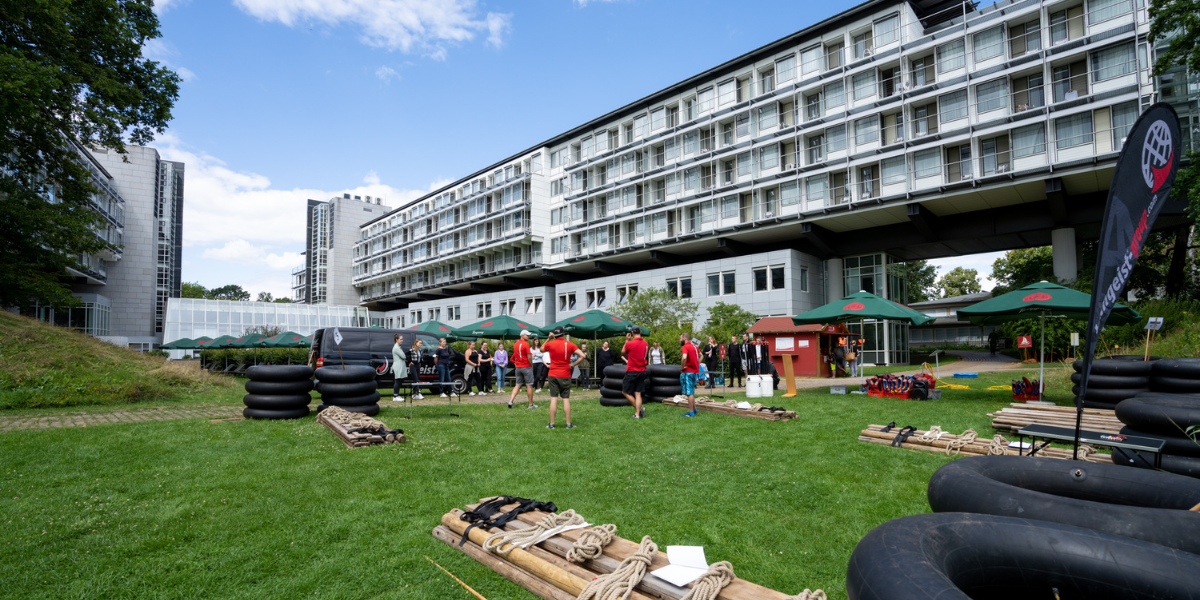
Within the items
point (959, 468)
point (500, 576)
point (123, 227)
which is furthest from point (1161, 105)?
point (123, 227)

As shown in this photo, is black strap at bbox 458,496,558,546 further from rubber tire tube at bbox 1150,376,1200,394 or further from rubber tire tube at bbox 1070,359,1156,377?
rubber tire tube at bbox 1070,359,1156,377

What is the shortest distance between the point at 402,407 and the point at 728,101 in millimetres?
32669

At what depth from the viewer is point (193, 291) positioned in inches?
3937

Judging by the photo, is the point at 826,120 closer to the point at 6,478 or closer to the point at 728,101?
Result: the point at 728,101

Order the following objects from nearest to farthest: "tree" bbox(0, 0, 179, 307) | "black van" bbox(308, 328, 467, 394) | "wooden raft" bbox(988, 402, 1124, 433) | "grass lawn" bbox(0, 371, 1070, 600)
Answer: "grass lawn" bbox(0, 371, 1070, 600) < "wooden raft" bbox(988, 402, 1124, 433) < "tree" bbox(0, 0, 179, 307) < "black van" bbox(308, 328, 467, 394)

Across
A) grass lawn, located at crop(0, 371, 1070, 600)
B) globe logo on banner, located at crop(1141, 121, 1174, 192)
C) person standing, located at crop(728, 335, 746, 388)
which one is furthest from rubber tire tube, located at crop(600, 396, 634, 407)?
globe logo on banner, located at crop(1141, 121, 1174, 192)

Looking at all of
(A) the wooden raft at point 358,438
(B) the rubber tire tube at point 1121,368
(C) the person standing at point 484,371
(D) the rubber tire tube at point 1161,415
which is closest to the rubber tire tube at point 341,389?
(A) the wooden raft at point 358,438

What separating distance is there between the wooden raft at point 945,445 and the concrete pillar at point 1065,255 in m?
27.3

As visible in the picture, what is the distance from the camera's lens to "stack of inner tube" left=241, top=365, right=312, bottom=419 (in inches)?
417

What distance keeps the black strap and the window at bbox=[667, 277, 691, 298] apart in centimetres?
3597

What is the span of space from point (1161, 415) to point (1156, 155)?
381cm

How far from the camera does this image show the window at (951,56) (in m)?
28.9

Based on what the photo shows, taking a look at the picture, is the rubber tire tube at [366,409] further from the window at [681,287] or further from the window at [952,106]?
the window at [952,106]

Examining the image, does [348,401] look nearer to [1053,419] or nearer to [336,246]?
[1053,419]
